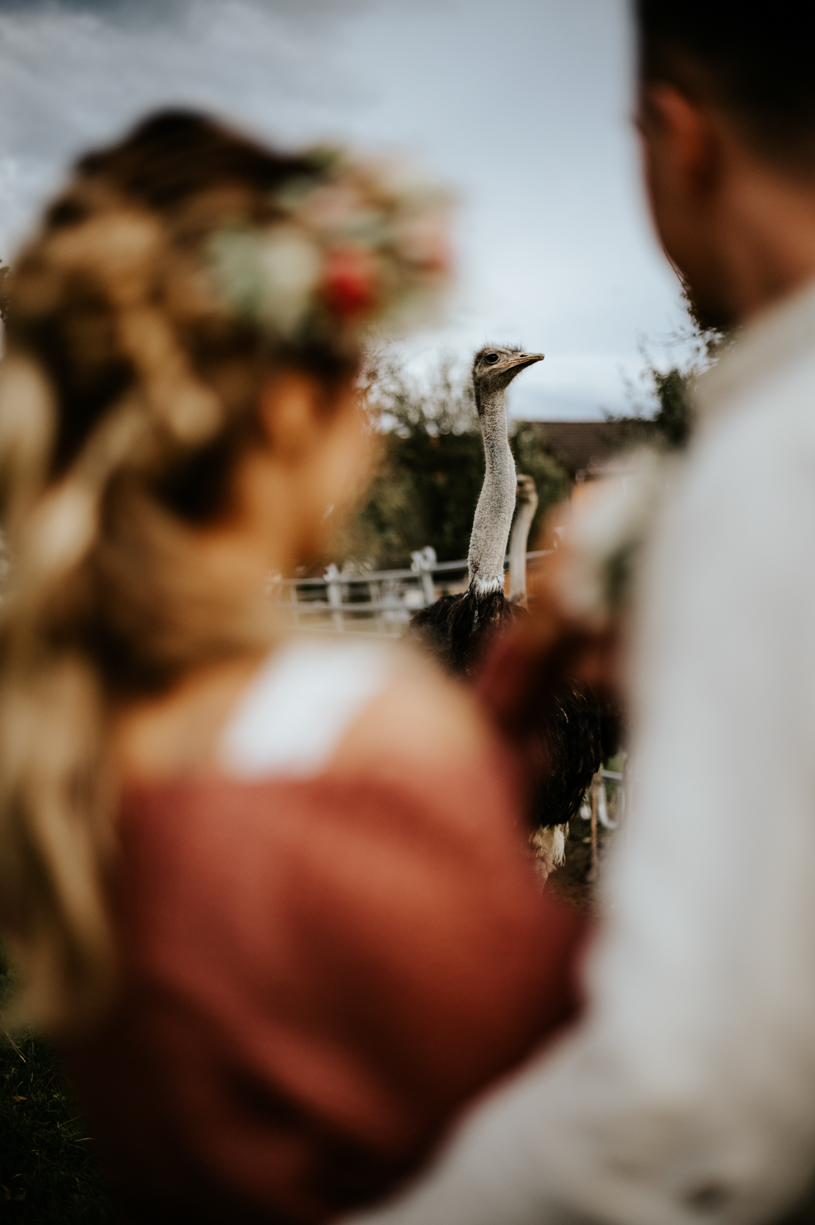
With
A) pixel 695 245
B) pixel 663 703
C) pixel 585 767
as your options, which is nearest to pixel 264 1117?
pixel 663 703

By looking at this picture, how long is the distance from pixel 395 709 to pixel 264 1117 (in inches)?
15.8

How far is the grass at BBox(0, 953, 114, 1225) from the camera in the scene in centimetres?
313

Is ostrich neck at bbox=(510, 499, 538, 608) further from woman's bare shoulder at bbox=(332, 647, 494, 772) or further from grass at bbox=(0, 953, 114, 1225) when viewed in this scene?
woman's bare shoulder at bbox=(332, 647, 494, 772)

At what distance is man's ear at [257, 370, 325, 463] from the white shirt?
404 mm

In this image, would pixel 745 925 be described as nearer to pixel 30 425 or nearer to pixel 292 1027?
pixel 292 1027

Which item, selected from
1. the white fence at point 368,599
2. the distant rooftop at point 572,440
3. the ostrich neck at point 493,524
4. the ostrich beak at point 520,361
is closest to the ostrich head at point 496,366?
the ostrich beak at point 520,361

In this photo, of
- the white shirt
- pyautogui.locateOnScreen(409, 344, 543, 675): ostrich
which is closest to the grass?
pyautogui.locateOnScreen(409, 344, 543, 675): ostrich

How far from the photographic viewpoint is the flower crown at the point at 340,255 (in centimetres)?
95

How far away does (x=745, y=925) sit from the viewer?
0.73m

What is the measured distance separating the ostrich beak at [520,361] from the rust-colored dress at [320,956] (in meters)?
4.46

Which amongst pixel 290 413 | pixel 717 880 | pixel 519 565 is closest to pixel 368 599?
pixel 519 565

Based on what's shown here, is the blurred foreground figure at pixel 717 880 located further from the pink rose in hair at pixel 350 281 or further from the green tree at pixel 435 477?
the green tree at pixel 435 477

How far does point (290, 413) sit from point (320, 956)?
0.54 metres

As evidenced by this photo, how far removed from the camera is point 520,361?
5.12m
